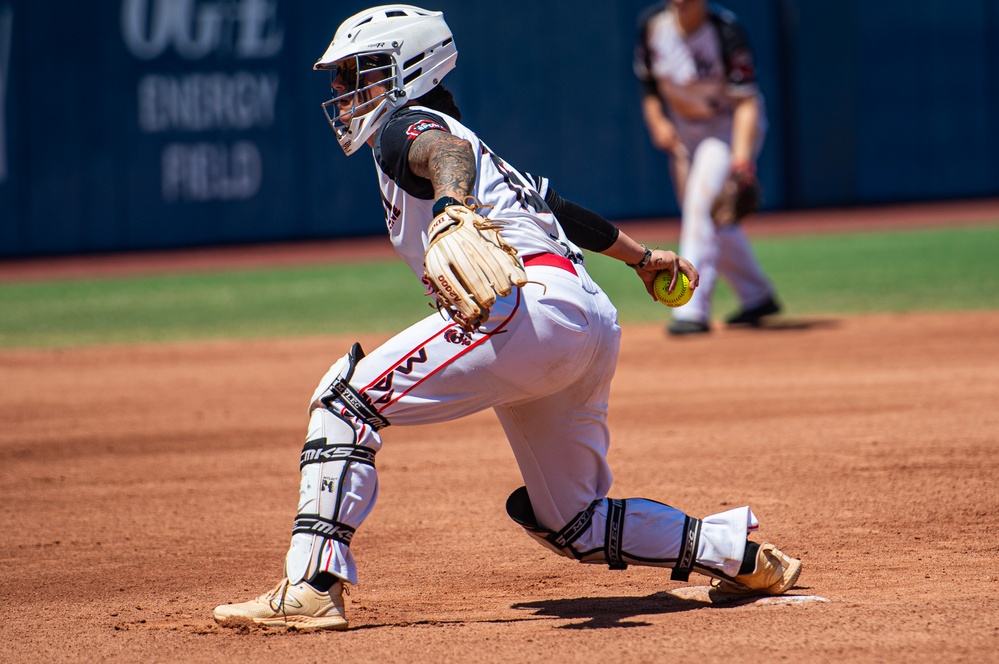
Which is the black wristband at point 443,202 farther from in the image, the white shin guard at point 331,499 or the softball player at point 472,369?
the white shin guard at point 331,499

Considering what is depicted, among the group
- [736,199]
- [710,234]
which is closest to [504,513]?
[736,199]

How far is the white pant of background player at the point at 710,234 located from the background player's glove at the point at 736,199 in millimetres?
222

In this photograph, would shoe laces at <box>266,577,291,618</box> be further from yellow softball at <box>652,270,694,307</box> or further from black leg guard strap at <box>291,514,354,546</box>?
yellow softball at <box>652,270,694,307</box>

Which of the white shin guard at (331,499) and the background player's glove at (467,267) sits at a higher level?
the background player's glove at (467,267)

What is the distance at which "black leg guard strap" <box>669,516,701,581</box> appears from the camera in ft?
10.9

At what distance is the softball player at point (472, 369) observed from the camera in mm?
3020

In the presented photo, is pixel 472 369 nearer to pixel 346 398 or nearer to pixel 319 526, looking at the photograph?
pixel 346 398

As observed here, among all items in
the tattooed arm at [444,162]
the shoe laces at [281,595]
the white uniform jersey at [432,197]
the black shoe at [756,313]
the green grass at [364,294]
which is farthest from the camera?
the green grass at [364,294]

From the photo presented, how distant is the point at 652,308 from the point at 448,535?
621cm

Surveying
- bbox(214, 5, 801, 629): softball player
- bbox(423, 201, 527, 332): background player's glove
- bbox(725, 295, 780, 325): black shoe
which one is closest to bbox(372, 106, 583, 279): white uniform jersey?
bbox(214, 5, 801, 629): softball player

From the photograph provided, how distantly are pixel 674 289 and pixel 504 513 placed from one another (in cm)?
131

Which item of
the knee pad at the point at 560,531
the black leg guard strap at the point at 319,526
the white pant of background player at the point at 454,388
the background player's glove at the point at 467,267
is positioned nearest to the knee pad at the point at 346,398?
the white pant of background player at the point at 454,388

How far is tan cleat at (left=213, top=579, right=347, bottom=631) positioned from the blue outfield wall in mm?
13159

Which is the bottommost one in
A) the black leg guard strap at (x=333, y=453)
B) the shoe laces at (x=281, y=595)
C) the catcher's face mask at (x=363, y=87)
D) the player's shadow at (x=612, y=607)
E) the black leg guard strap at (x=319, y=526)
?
the player's shadow at (x=612, y=607)
